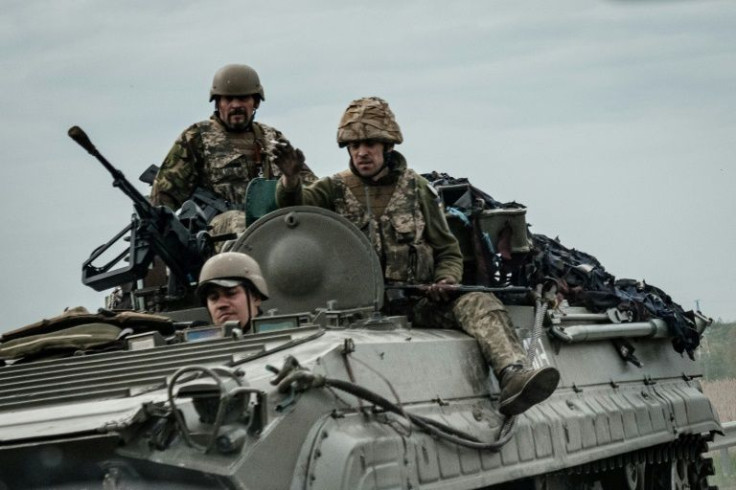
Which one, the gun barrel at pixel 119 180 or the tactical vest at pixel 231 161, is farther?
the tactical vest at pixel 231 161

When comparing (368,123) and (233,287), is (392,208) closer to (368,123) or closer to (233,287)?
(368,123)

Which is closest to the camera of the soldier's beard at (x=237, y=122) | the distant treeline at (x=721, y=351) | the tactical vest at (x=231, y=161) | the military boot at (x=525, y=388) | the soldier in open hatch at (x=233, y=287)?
the soldier in open hatch at (x=233, y=287)

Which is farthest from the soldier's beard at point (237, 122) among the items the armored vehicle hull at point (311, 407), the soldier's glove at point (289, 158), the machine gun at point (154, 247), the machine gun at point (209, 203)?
the armored vehicle hull at point (311, 407)

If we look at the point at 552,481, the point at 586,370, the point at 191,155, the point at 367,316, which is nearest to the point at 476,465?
the point at 367,316

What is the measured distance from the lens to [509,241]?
1416 cm

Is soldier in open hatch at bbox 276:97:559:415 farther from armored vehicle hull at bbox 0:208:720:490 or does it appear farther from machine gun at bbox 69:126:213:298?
machine gun at bbox 69:126:213:298

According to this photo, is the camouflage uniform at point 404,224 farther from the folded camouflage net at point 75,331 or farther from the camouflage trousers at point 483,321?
the folded camouflage net at point 75,331

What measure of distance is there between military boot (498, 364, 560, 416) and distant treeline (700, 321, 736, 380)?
14.8m

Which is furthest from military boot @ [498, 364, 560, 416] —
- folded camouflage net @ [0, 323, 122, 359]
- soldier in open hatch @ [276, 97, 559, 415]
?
folded camouflage net @ [0, 323, 122, 359]

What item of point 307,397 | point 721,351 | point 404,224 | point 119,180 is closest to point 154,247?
point 119,180

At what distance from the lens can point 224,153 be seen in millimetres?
14172

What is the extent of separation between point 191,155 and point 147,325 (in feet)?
9.98

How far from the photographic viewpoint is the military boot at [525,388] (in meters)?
11.2

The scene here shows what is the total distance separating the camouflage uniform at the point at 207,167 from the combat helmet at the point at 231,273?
2930mm
